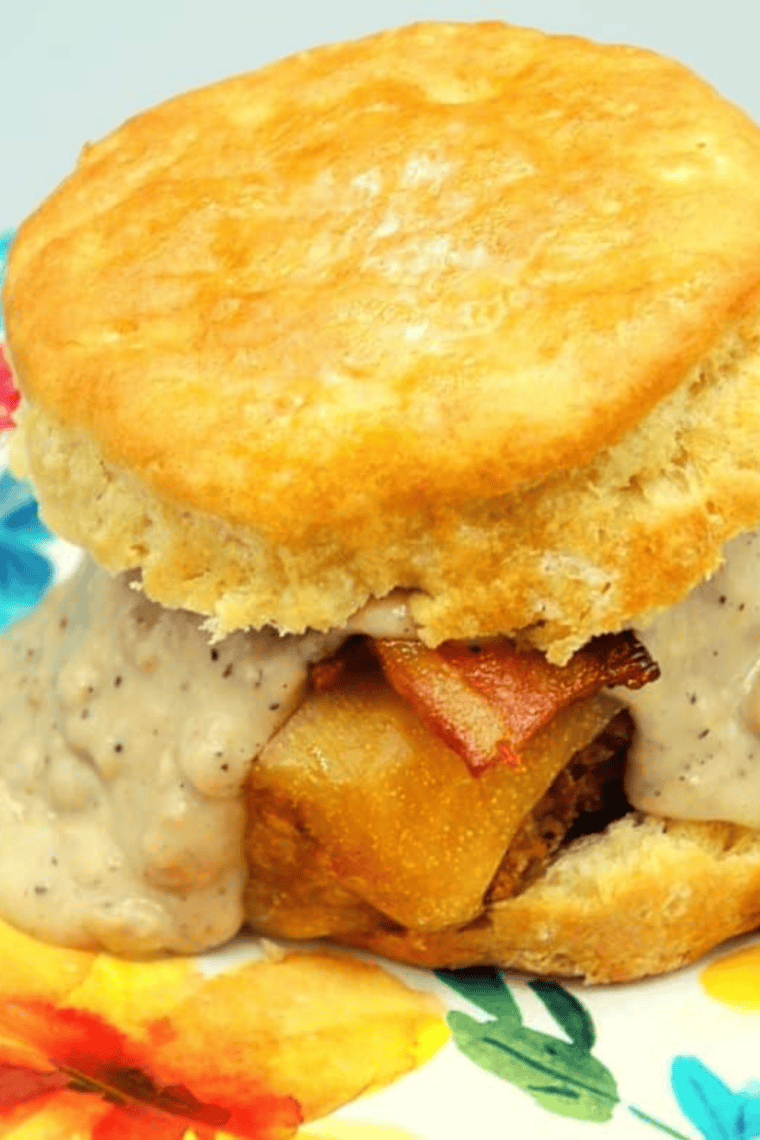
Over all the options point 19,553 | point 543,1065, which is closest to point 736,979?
point 543,1065

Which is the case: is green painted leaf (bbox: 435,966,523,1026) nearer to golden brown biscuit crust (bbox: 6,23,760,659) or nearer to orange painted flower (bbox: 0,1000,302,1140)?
orange painted flower (bbox: 0,1000,302,1140)

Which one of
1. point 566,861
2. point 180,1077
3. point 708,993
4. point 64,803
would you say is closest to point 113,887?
point 64,803

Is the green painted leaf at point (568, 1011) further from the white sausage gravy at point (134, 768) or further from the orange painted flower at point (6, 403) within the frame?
the orange painted flower at point (6, 403)

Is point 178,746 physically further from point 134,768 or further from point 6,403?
point 6,403

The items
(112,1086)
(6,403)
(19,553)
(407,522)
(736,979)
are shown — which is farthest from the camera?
(6,403)

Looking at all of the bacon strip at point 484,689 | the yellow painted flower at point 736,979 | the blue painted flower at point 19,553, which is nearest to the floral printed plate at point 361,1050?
the yellow painted flower at point 736,979

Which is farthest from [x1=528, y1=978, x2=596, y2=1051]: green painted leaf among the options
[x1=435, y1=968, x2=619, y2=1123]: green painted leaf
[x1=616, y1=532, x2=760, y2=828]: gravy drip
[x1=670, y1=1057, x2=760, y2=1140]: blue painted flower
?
Answer: [x1=616, y1=532, x2=760, y2=828]: gravy drip
